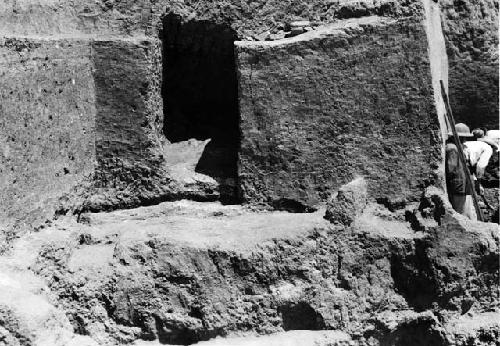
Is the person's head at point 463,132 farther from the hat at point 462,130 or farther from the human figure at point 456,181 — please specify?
the human figure at point 456,181

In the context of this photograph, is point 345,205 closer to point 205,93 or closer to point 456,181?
point 456,181

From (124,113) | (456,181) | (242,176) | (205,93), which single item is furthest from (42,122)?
(456,181)

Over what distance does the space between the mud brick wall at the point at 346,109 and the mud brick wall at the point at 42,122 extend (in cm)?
145

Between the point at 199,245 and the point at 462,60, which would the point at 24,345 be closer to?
the point at 199,245

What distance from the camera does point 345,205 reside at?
1079 cm

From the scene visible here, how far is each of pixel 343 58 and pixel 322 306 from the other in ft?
7.13

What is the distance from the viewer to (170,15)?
11.6m

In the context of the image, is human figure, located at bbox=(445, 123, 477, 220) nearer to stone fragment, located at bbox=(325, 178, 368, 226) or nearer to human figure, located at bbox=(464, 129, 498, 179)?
human figure, located at bbox=(464, 129, 498, 179)

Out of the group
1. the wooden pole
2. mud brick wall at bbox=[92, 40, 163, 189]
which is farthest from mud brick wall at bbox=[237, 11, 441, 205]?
mud brick wall at bbox=[92, 40, 163, 189]

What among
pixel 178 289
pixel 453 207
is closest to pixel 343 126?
pixel 453 207

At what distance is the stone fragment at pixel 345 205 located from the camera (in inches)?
424

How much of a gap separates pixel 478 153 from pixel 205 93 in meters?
2.64

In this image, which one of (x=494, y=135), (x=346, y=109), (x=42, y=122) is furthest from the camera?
(x=494, y=135)

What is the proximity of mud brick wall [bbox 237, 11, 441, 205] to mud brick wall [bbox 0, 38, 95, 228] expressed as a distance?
4.77 ft
